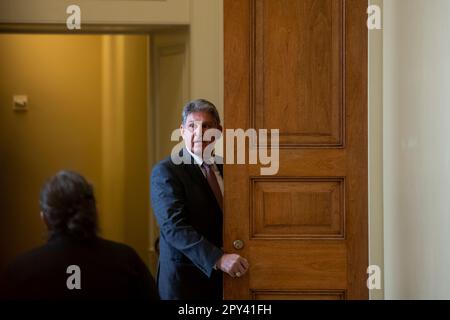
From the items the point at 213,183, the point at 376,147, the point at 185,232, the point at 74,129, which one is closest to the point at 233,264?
the point at 185,232

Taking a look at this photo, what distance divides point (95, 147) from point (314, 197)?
3.70 m

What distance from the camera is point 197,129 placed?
312cm

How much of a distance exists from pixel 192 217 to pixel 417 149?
947mm

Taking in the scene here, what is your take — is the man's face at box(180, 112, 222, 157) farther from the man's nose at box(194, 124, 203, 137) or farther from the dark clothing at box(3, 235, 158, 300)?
the dark clothing at box(3, 235, 158, 300)

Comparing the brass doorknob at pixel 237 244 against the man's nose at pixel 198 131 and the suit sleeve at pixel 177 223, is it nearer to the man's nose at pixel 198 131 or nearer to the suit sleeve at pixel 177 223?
the suit sleeve at pixel 177 223

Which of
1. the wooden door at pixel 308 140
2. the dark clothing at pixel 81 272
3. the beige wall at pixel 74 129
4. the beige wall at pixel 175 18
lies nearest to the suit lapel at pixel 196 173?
the wooden door at pixel 308 140

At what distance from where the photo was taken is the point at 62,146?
637cm

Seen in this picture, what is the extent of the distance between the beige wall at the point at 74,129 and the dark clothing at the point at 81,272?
3.70 metres

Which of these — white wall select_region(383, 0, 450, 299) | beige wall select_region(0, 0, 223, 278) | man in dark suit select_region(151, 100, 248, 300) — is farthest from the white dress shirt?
white wall select_region(383, 0, 450, 299)

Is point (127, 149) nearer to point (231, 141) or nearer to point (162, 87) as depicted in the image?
point (162, 87)

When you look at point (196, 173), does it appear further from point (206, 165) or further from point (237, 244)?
point (237, 244)

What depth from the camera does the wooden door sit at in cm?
315

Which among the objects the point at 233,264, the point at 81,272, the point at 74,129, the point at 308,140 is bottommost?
the point at 233,264
